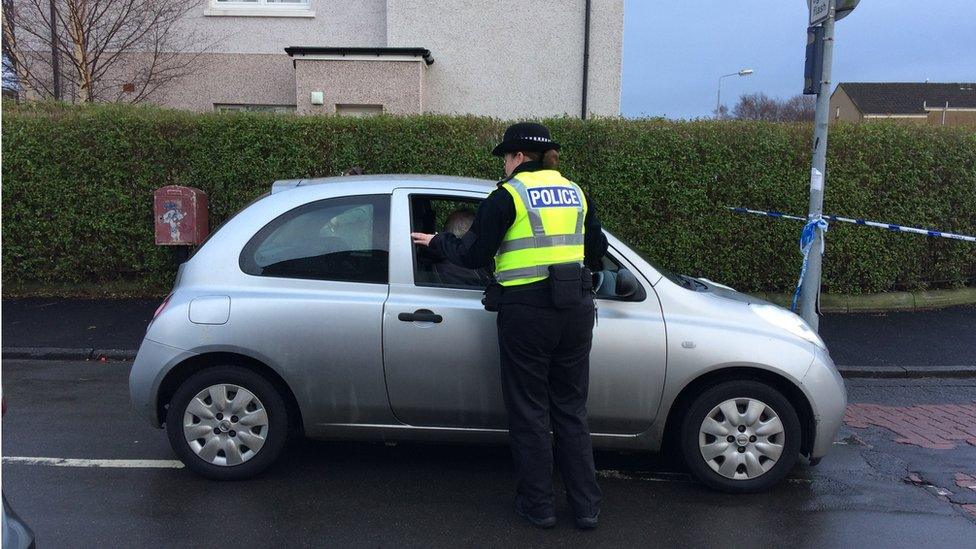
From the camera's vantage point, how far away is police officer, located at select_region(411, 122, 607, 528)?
3658mm

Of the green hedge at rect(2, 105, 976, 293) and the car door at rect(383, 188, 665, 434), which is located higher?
the green hedge at rect(2, 105, 976, 293)

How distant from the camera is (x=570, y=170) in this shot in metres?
9.27

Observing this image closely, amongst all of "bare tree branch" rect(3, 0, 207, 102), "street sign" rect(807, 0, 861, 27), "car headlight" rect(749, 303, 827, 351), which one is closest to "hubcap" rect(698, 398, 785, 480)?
"car headlight" rect(749, 303, 827, 351)

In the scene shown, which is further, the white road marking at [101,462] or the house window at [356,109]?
the house window at [356,109]

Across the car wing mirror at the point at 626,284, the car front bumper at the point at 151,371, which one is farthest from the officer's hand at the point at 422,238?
the car front bumper at the point at 151,371

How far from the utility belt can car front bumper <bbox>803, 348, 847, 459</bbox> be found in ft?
4.80

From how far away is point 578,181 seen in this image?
9.31 meters

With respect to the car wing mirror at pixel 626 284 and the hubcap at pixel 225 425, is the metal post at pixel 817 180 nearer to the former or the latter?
the car wing mirror at pixel 626 284

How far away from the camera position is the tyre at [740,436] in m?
4.16

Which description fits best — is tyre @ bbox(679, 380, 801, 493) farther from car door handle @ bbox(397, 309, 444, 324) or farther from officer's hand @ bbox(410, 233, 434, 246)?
officer's hand @ bbox(410, 233, 434, 246)

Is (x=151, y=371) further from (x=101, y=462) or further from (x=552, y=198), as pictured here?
(x=552, y=198)

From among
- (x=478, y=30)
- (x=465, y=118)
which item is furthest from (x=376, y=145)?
(x=478, y=30)

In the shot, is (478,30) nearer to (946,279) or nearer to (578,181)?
(578,181)

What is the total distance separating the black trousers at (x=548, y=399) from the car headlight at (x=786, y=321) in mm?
1226
